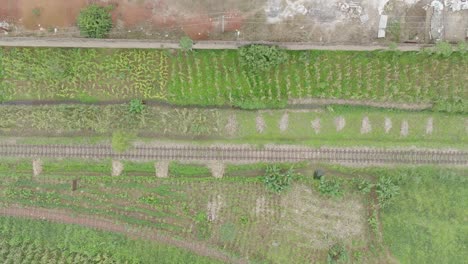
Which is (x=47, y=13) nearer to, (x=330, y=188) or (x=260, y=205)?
(x=260, y=205)

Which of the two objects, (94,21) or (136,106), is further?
(136,106)

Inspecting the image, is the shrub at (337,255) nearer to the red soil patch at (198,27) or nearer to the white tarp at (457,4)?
the red soil patch at (198,27)

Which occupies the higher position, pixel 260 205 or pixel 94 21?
pixel 94 21

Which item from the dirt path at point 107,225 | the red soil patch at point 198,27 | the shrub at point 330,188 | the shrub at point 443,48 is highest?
the red soil patch at point 198,27

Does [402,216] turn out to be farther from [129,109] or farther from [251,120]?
[129,109]

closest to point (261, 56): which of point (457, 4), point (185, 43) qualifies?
point (185, 43)

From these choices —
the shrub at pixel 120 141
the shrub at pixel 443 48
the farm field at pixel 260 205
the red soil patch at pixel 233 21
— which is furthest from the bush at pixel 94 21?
the shrub at pixel 443 48

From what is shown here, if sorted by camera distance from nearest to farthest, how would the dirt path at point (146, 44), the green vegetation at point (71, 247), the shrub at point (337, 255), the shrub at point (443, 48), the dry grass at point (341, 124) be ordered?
the shrub at point (443, 48), the dirt path at point (146, 44), the shrub at point (337, 255), the green vegetation at point (71, 247), the dry grass at point (341, 124)

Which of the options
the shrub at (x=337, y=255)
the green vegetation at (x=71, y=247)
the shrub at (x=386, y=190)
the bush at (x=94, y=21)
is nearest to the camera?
the bush at (x=94, y=21)
